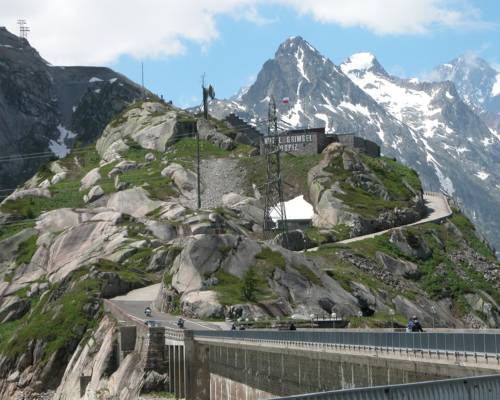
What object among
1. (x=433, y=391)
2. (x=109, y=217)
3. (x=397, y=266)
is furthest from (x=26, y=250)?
(x=433, y=391)

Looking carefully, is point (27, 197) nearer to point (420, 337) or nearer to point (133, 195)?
A: point (133, 195)

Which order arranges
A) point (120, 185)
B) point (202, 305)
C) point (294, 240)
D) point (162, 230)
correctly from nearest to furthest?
point (202, 305) < point (162, 230) < point (294, 240) < point (120, 185)

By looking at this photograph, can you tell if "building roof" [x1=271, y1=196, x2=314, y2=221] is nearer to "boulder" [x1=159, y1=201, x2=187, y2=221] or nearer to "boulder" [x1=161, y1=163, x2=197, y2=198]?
"boulder" [x1=159, y1=201, x2=187, y2=221]

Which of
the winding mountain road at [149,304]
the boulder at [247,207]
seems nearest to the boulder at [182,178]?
the boulder at [247,207]

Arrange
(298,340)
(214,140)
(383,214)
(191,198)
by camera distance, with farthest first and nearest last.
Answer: (214,140) → (191,198) → (383,214) → (298,340)

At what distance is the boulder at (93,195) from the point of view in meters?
165

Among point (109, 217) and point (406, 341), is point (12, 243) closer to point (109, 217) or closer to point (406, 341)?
point (109, 217)

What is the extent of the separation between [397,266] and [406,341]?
92.5m

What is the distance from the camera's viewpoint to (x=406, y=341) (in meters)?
38.8

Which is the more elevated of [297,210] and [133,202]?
[133,202]

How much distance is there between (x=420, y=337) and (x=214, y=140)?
161 metres

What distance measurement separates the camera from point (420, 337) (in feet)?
123

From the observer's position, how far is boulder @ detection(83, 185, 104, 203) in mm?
165250

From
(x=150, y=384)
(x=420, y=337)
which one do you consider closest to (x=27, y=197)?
(x=150, y=384)
